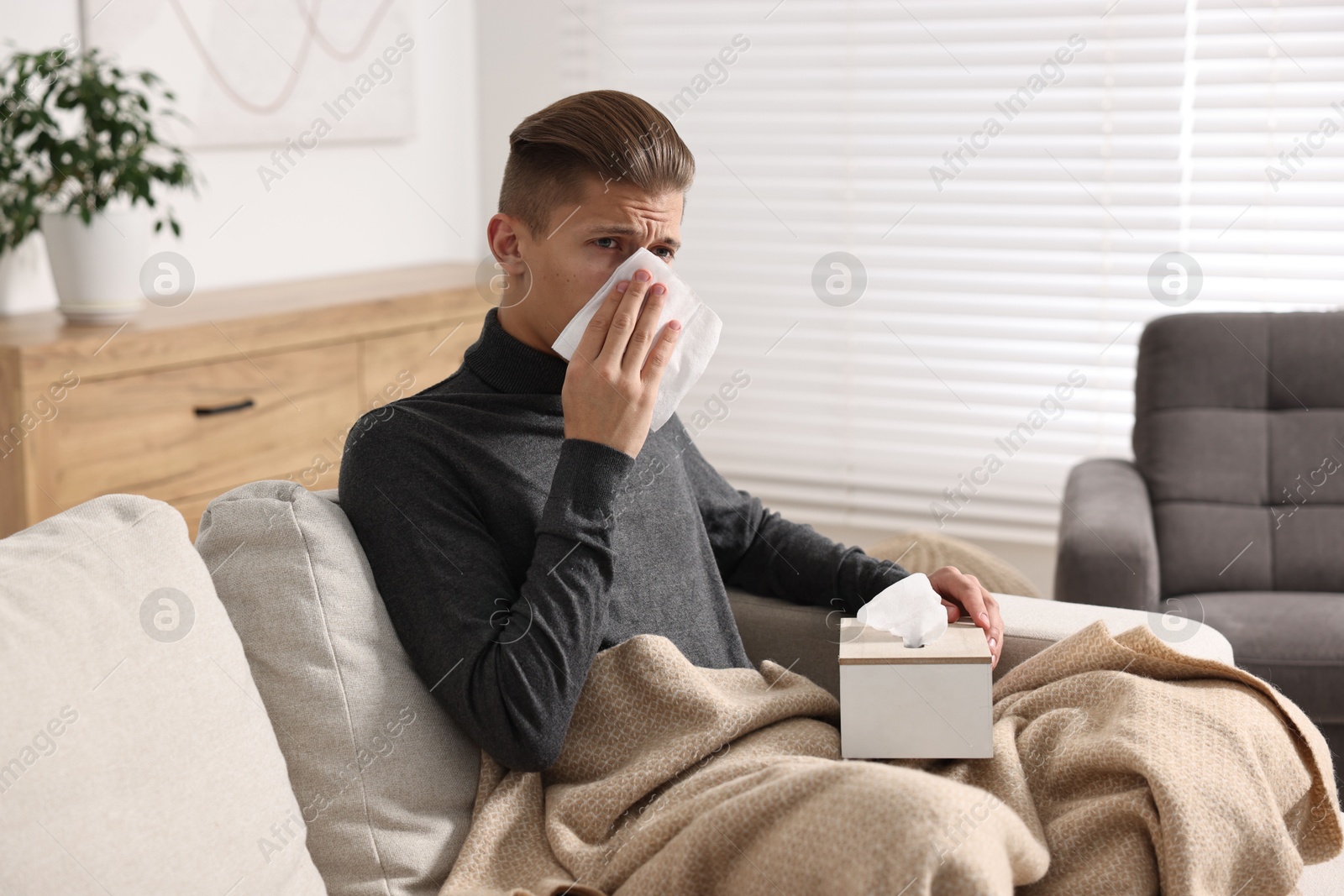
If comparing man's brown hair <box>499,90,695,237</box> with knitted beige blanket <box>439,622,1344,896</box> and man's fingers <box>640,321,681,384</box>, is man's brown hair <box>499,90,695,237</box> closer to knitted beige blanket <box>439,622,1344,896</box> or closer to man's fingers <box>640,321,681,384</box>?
man's fingers <box>640,321,681,384</box>

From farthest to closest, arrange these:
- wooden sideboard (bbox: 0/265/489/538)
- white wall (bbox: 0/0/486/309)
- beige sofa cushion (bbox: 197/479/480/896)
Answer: white wall (bbox: 0/0/486/309) < wooden sideboard (bbox: 0/265/489/538) < beige sofa cushion (bbox: 197/479/480/896)

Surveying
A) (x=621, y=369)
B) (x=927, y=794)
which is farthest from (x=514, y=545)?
(x=927, y=794)

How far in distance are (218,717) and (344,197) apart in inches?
97.1

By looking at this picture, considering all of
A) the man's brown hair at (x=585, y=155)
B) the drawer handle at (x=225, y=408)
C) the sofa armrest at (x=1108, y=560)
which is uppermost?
the man's brown hair at (x=585, y=155)

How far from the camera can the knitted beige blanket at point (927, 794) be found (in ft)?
3.29

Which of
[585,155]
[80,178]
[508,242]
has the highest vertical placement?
[585,155]

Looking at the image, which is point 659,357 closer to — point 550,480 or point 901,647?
point 550,480

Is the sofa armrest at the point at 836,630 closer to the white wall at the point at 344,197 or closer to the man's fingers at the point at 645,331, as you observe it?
the man's fingers at the point at 645,331

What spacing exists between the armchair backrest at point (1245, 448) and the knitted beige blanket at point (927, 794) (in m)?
1.30

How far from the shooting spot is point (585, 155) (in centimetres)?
142

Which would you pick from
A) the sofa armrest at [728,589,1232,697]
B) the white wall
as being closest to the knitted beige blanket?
the sofa armrest at [728,589,1232,697]

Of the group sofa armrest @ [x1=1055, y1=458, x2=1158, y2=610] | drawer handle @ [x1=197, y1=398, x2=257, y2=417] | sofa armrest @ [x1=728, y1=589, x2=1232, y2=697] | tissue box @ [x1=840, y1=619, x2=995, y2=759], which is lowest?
sofa armrest @ [x1=1055, y1=458, x2=1158, y2=610]

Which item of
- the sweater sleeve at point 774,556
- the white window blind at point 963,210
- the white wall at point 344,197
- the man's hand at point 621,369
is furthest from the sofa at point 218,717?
the white window blind at point 963,210

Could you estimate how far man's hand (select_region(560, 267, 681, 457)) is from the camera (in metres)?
1.35
